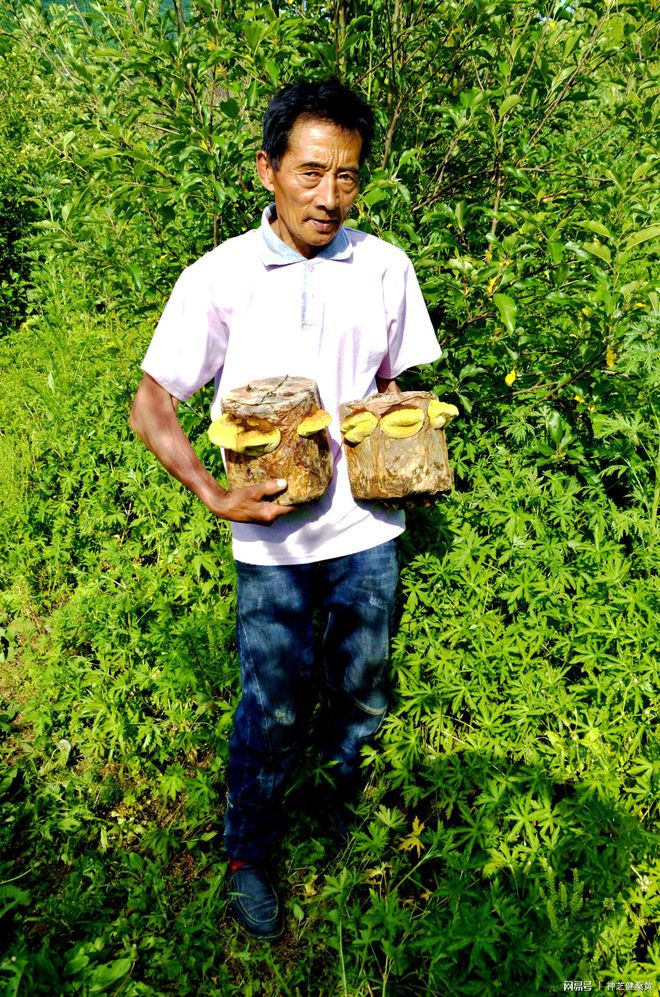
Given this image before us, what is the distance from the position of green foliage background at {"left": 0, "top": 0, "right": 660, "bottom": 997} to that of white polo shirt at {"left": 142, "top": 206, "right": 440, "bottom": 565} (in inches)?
20.9

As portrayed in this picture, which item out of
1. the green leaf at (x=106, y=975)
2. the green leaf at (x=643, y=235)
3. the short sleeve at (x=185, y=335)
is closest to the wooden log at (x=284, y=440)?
the short sleeve at (x=185, y=335)

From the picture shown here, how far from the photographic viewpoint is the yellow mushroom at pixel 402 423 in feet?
6.07

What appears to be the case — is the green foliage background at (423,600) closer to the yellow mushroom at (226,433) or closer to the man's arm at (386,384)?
the man's arm at (386,384)

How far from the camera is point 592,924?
1.85 m

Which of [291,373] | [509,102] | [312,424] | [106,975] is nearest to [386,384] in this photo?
[291,373]

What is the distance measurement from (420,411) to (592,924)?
1.61m

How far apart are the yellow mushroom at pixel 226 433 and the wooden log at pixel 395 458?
36 centimetres

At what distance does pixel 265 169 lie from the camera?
1863 mm

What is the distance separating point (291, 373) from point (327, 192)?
506 millimetres

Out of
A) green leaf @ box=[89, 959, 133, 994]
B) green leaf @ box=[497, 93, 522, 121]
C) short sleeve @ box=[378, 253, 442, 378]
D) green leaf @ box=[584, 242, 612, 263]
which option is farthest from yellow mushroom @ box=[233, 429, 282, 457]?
green leaf @ box=[497, 93, 522, 121]

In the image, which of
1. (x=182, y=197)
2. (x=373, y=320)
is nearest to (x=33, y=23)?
(x=182, y=197)

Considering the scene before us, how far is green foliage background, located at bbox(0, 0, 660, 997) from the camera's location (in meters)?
2.02

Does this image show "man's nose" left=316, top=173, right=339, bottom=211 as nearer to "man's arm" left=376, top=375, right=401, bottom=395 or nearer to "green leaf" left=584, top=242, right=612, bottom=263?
"man's arm" left=376, top=375, right=401, bottom=395

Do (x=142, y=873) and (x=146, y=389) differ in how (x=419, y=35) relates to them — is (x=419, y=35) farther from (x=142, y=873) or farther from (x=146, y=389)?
(x=142, y=873)
